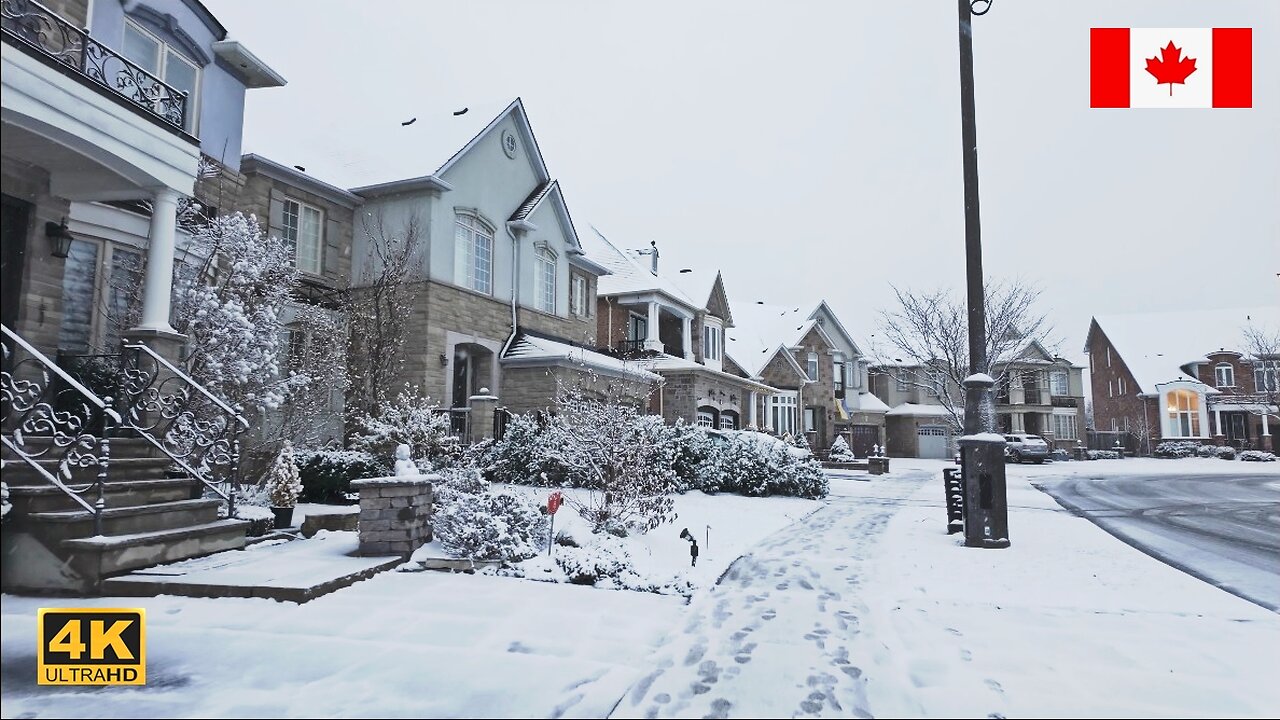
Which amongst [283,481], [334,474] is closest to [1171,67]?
[283,481]

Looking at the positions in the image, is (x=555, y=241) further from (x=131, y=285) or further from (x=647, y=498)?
(x=131, y=285)

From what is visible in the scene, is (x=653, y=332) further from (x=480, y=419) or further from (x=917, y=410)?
(x=917, y=410)

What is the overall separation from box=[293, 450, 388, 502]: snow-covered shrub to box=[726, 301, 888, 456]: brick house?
23595 mm

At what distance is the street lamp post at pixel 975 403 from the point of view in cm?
855

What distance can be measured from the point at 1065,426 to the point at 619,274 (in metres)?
33.6

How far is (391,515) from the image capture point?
21.9ft

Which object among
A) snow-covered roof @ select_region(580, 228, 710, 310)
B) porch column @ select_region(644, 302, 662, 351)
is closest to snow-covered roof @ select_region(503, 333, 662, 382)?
porch column @ select_region(644, 302, 662, 351)

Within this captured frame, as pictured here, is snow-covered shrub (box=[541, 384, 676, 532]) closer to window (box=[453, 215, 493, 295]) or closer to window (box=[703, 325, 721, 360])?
window (box=[453, 215, 493, 295])

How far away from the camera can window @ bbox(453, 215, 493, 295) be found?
50.1 ft

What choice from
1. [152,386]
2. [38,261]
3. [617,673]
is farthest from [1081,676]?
[38,261]

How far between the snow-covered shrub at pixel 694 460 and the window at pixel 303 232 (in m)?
8.19

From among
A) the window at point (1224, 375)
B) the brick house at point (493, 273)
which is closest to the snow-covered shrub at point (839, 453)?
the brick house at point (493, 273)

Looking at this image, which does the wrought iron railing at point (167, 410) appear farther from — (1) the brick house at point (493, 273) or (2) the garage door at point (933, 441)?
(2) the garage door at point (933, 441)

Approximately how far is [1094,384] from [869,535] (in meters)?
48.7
